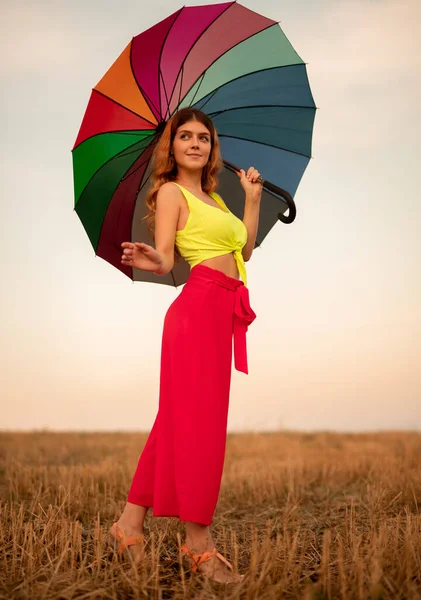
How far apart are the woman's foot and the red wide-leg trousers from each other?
0.24 meters

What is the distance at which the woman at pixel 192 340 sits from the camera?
4.07 m

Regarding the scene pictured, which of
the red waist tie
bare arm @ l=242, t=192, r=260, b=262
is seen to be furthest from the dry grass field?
bare arm @ l=242, t=192, r=260, b=262

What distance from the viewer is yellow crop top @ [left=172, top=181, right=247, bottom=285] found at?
427cm

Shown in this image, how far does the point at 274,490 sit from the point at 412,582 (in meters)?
3.56

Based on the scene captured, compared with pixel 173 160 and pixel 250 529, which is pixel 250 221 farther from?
pixel 250 529

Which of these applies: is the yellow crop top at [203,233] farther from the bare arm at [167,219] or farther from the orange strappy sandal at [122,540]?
the orange strappy sandal at [122,540]

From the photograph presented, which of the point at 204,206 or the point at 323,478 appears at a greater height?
the point at 204,206

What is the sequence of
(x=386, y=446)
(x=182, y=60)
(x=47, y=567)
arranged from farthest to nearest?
(x=386, y=446) < (x=182, y=60) < (x=47, y=567)

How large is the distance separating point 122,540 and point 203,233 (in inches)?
76.1

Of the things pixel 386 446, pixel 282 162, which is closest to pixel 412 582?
pixel 282 162

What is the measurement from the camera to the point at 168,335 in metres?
4.21

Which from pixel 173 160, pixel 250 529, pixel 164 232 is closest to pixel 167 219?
pixel 164 232

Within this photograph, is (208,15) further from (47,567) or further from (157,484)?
(47,567)

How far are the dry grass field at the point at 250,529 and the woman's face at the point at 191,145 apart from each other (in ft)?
7.48
